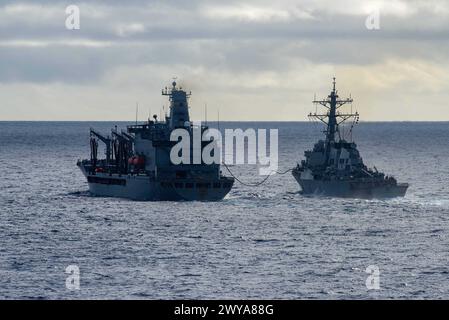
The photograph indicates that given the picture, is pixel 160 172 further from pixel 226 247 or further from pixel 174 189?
pixel 226 247

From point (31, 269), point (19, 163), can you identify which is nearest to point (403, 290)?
point (31, 269)

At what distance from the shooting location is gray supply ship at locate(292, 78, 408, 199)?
11088 centimetres

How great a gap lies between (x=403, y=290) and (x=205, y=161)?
181 feet

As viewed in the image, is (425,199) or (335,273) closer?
(335,273)

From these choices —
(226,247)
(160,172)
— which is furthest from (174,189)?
(226,247)

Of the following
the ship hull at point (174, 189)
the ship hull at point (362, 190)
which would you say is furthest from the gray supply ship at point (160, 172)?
the ship hull at point (362, 190)

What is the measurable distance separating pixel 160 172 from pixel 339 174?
20176 mm

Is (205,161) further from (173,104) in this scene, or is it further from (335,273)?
(335,273)

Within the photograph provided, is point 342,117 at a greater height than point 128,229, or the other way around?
point 342,117

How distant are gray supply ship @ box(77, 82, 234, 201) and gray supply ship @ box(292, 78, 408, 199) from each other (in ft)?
35.9

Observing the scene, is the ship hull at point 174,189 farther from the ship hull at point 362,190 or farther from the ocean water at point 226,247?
the ship hull at point 362,190

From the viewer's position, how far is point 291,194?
120 metres

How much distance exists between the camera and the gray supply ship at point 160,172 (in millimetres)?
108312

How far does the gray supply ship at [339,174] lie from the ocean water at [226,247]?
2.51 metres
